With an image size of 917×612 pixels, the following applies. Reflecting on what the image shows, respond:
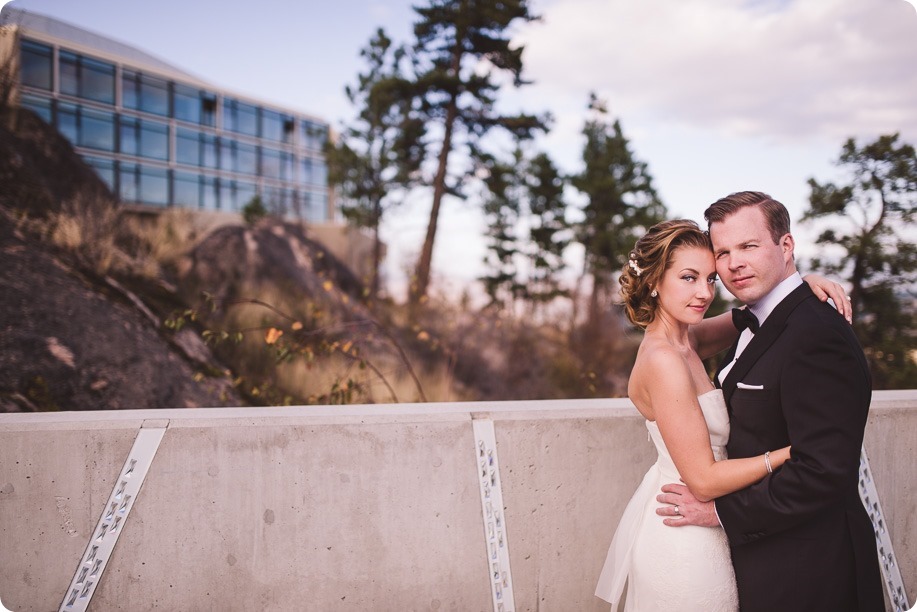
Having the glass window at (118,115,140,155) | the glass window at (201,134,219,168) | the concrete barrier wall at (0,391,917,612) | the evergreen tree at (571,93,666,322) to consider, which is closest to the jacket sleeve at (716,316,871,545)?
the concrete barrier wall at (0,391,917,612)

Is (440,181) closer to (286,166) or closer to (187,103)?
(187,103)

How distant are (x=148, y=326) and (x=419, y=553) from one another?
19.0 feet

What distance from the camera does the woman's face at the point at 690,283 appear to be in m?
2.46

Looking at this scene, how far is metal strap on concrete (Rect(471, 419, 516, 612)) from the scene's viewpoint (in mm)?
3057

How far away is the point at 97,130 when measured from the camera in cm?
3397

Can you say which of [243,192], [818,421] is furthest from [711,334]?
[243,192]

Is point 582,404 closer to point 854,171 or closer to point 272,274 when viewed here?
point 272,274

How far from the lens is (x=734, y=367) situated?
231 cm

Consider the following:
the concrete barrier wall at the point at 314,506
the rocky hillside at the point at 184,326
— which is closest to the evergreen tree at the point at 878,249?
the rocky hillside at the point at 184,326

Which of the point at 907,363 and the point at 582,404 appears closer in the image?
the point at 582,404

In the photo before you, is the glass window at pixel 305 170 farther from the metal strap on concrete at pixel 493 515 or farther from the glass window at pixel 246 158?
the metal strap on concrete at pixel 493 515

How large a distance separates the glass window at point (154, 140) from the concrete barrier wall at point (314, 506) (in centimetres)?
3845

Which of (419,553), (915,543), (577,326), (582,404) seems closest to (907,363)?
(577,326)

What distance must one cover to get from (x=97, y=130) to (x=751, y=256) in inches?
1525
